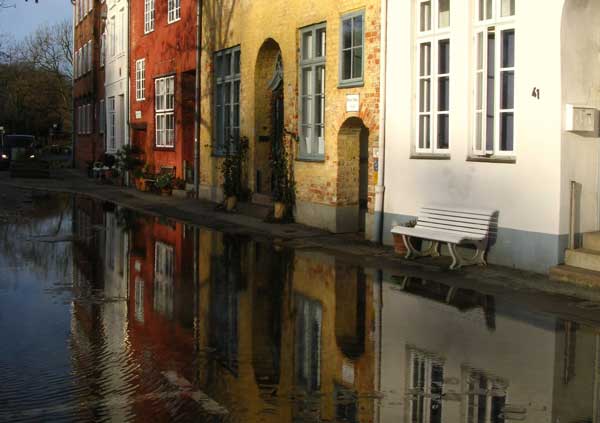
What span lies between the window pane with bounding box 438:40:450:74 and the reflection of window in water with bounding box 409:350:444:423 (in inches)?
284

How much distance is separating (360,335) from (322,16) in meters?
10.2

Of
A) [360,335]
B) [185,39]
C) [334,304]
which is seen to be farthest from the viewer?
[185,39]

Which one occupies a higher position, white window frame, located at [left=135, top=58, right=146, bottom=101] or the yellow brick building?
white window frame, located at [left=135, top=58, right=146, bottom=101]

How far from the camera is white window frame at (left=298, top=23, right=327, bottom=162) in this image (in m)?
17.7

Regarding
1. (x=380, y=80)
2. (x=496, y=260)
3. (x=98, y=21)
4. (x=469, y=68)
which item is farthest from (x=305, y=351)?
(x=98, y=21)

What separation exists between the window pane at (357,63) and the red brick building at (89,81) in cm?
2648

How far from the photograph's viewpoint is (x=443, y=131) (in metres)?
14.1

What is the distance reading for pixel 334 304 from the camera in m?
10.1

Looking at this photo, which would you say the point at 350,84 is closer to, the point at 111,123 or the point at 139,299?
the point at 139,299

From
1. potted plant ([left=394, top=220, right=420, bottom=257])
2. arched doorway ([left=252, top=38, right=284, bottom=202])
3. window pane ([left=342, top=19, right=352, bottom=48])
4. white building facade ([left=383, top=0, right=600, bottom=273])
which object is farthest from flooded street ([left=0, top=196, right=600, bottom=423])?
arched doorway ([left=252, top=38, right=284, bottom=202])

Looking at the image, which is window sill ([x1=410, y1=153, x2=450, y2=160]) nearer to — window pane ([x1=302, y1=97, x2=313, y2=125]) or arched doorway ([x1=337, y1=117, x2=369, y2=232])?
arched doorway ([x1=337, y1=117, x2=369, y2=232])

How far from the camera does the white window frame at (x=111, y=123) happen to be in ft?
126

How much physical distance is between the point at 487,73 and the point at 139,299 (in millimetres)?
6305

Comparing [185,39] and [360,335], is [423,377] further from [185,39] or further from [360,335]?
[185,39]
